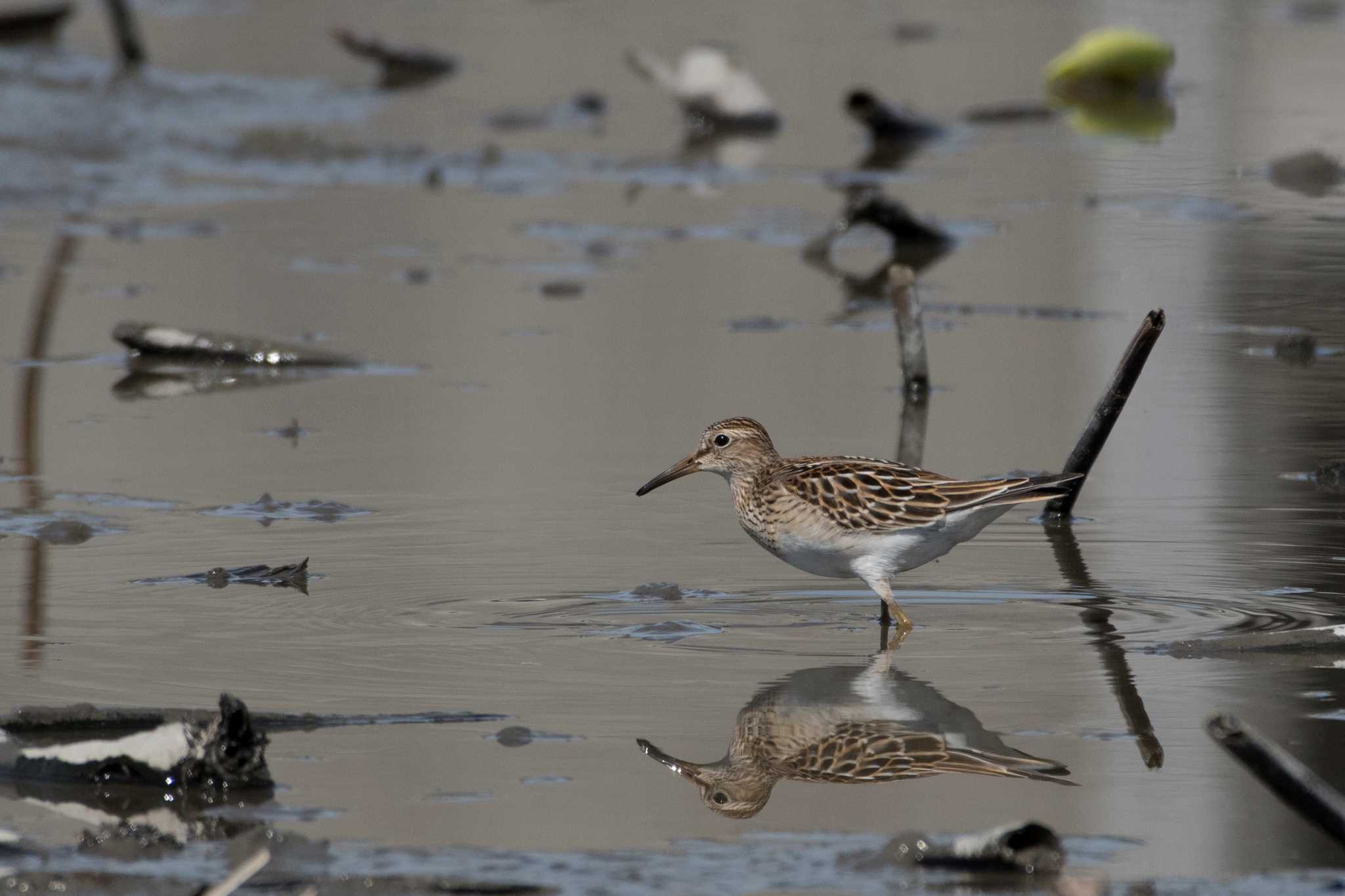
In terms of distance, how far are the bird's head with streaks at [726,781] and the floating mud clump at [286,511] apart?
2.77 m

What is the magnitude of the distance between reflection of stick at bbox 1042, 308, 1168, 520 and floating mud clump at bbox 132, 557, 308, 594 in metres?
2.51

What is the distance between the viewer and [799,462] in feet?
23.2

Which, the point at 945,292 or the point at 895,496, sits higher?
the point at 945,292

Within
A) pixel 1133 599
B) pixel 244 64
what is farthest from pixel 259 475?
pixel 244 64

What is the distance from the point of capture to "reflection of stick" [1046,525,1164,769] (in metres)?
5.25

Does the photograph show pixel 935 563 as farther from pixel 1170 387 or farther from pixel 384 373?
pixel 384 373

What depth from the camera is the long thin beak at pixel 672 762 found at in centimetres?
500

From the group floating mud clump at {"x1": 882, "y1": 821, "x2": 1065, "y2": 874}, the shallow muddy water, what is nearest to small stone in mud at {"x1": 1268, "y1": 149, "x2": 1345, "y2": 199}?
the shallow muddy water

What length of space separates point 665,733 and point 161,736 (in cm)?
120

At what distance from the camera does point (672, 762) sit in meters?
5.09

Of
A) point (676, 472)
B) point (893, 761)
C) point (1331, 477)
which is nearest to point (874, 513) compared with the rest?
point (676, 472)

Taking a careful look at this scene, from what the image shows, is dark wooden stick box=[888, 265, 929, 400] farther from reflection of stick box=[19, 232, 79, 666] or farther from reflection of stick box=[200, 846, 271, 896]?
reflection of stick box=[200, 846, 271, 896]

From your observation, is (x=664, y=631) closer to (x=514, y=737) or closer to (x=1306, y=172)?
(x=514, y=737)

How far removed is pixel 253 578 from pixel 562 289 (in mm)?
5320
